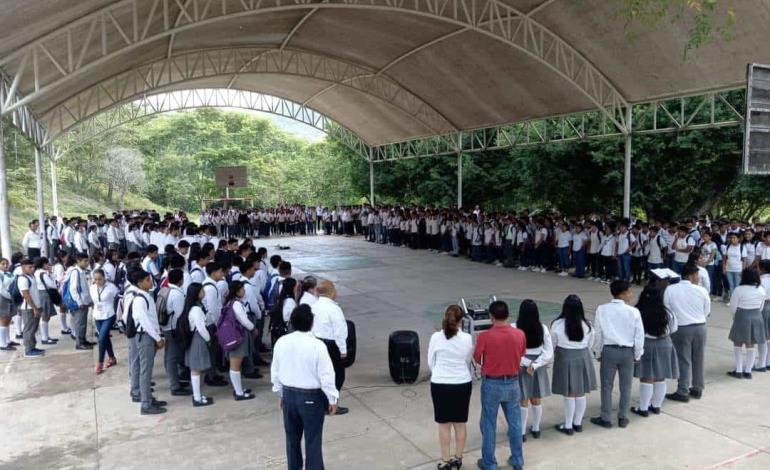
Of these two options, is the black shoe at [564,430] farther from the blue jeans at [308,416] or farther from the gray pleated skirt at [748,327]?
the gray pleated skirt at [748,327]

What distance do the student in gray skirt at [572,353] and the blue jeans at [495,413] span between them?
31.3 inches

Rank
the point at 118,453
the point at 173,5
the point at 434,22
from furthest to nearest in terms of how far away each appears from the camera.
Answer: the point at 434,22 → the point at 173,5 → the point at 118,453

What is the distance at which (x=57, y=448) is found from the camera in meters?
5.06

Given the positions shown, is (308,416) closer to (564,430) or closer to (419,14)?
(564,430)

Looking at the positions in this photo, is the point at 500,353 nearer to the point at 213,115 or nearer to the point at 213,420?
the point at 213,420

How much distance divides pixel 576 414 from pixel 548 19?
11185 millimetres

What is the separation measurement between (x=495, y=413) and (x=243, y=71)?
60.4ft

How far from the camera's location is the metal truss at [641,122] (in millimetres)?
13891

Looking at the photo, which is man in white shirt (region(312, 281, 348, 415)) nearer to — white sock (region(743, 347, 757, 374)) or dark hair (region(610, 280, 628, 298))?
dark hair (region(610, 280, 628, 298))

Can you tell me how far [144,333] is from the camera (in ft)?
18.6

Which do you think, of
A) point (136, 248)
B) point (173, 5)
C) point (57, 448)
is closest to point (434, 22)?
point (173, 5)

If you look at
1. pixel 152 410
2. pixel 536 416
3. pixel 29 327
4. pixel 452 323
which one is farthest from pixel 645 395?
pixel 29 327

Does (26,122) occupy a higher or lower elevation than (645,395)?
higher

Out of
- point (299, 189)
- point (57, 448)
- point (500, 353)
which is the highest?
point (299, 189)
